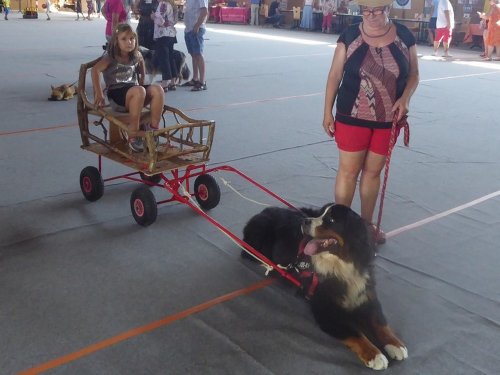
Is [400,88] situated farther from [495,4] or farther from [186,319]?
[495,4]

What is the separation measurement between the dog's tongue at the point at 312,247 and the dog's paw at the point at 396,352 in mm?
512


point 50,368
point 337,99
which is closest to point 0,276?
point 50,368

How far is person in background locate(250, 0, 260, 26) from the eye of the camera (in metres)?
24.2

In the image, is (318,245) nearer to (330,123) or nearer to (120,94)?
(330,123)

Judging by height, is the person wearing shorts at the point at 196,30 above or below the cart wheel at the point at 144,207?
above

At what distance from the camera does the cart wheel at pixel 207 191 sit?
3.79m

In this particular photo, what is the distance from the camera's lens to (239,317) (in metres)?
2.64

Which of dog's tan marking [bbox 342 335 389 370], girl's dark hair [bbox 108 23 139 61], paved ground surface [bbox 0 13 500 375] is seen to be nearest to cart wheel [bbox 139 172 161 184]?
paved ground surface [bbox 0 13 500 375]

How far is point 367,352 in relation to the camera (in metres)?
2.28

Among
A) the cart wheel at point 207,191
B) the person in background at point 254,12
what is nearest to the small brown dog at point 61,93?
the cart wheel at point 207,191

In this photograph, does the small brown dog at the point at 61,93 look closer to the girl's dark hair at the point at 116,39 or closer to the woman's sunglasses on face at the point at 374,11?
the girl's dark hair at the point at 116,39

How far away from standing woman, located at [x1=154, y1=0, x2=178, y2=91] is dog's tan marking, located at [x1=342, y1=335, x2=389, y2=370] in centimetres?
644

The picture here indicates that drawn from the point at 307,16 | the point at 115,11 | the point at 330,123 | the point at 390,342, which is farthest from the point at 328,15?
the point at 390,342

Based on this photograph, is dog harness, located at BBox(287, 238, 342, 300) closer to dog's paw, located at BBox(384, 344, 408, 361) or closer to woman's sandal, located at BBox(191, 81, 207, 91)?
dog's paw, located at BBox(384, 344, 408, 361)
